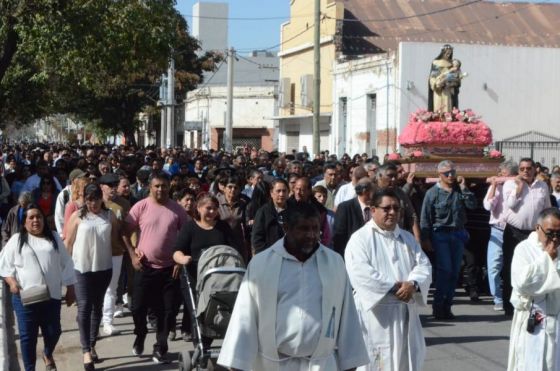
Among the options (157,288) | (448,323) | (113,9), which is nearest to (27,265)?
(157,288)

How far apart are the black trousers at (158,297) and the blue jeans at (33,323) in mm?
1101

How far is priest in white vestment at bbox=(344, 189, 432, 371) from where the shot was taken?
7.25 m

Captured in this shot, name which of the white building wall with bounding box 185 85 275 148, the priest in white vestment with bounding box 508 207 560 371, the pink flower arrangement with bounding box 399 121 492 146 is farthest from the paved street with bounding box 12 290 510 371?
the white building wall with bounding box 185 85 275 148

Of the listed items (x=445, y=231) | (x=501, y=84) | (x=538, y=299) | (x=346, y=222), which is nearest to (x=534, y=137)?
(x=501, y=84)

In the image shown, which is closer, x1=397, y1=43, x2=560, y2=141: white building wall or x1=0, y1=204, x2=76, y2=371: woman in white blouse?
x1=0, y1=204, x2=76, y2=371: woman in white blouse

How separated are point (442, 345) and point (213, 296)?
3671mm

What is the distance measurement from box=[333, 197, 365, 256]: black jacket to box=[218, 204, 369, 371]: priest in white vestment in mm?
4892

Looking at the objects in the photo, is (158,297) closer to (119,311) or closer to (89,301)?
(89,301)

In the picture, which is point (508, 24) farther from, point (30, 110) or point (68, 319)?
point (68, 319)

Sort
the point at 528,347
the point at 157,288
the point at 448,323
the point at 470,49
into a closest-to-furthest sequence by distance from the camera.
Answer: the point at 528,347
the point at 157,288
the point at 448,323
the point at 470,49

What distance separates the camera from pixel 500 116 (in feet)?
121

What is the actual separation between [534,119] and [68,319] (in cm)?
2785

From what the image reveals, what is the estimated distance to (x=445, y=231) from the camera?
1240cm

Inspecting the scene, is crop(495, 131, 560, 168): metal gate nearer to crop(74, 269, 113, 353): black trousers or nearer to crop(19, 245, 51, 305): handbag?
crop(74, 269, 113, 353): black trousers
